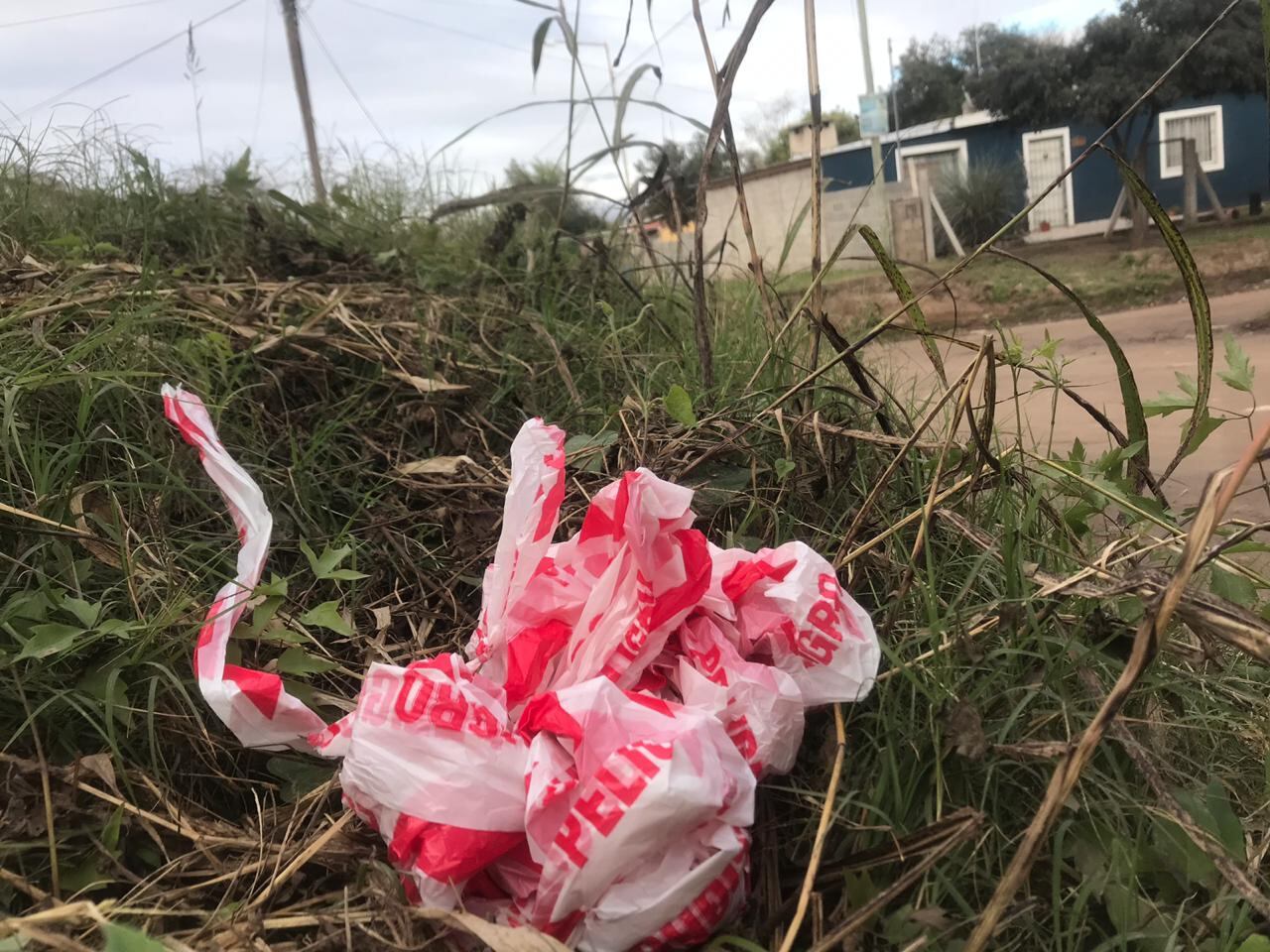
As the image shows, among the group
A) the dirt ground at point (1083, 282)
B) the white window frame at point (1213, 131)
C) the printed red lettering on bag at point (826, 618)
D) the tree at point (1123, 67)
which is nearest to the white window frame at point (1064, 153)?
the tree at point (1123, 67)

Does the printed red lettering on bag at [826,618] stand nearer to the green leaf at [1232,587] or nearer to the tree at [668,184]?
the green leaf at [1232,587]

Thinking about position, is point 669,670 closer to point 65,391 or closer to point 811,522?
point 811,522

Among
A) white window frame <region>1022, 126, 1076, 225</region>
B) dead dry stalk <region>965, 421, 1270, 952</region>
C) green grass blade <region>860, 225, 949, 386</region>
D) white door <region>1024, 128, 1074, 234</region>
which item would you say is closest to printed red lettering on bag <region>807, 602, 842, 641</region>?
dead dry stalk <region>965, 421, 1270, 952</region>

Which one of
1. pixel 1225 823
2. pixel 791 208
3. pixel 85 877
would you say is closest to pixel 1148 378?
pixel 1225 823

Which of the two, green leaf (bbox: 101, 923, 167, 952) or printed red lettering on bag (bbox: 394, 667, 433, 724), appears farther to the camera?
printed red lettering on bag (bbox: 394, 667, 433, 724)

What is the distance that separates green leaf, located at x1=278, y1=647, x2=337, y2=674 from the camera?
1.17 meters

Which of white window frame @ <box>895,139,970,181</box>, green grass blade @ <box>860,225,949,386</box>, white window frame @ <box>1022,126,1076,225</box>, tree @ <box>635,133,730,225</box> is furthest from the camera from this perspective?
white window frame @ <box>895,139,970,181</box>

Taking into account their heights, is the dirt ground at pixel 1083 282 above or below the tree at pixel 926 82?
below

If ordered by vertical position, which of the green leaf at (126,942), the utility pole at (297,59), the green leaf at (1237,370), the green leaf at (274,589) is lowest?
the green leaf at (126,942)

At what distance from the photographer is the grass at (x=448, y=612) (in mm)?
871

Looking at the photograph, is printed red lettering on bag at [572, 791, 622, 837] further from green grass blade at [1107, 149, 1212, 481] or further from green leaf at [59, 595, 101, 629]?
green grass blade at [1107, 149, 1212, 481]

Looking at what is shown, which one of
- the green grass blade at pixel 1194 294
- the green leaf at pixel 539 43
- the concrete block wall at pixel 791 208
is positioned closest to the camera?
the green grass blade at pixel 1194 294

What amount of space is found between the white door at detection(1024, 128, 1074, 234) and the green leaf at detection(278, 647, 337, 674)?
17.5 metres

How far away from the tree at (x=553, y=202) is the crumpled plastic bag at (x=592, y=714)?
1.66 m
